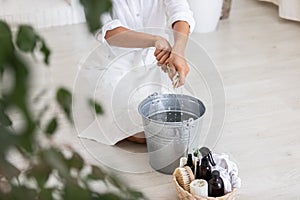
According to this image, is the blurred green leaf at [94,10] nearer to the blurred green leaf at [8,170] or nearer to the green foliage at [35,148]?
the green foliage at [35,148]

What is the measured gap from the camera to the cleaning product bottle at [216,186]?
1594mm

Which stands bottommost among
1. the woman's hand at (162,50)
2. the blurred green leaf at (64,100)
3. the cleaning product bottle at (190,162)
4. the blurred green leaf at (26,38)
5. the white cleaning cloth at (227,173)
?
the white cleaning cloth at (227,173)

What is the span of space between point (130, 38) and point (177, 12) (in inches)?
8.6

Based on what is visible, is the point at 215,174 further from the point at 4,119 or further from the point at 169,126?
the point at 4,119

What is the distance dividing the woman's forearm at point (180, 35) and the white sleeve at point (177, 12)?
0.02 meters

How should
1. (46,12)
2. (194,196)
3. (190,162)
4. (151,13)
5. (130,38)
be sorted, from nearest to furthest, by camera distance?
(194,196)
(190,162)
(130,38)
(151,13)
(46,12)

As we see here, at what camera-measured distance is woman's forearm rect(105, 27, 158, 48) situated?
185 cm

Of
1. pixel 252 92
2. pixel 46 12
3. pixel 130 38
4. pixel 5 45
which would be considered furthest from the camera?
pixel 46 12

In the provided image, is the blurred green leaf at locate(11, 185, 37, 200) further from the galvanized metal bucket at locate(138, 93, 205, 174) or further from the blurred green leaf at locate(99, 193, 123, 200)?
the galvanized metal bucket at locate(138, 93, 205, 174)

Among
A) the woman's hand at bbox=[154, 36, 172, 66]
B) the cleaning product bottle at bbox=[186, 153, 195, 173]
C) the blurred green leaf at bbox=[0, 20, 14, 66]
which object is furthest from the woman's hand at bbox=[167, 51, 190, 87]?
the blurred green leaf at bbox=[0, 20, 14, 66]

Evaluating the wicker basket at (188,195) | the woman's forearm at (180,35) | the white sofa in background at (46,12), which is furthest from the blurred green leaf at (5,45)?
the white sofa in background at (46,12)

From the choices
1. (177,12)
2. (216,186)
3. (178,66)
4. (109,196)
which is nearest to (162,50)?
(178,66)

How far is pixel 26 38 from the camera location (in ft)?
1.24

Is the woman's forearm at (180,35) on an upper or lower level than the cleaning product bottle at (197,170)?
upper
